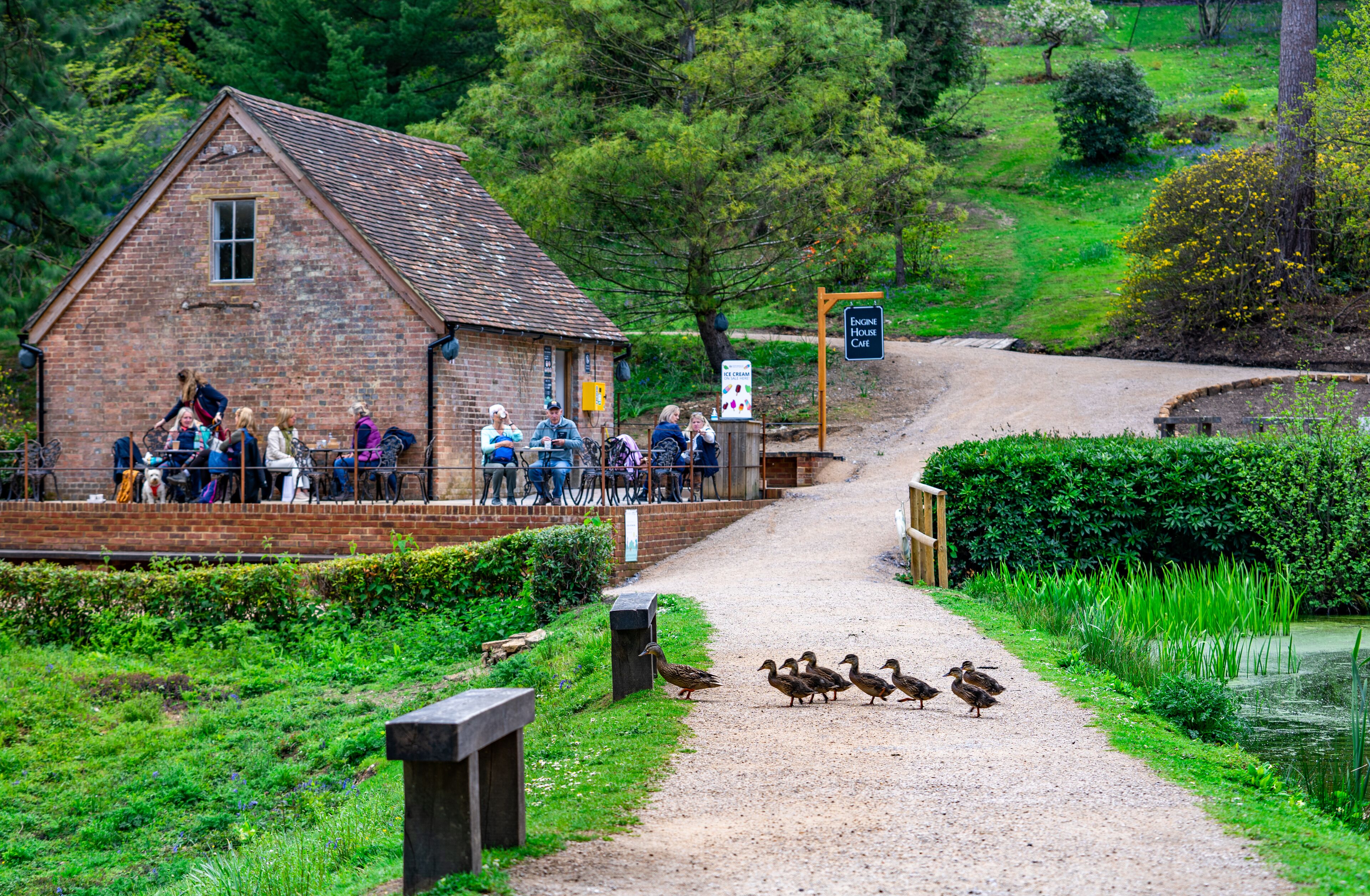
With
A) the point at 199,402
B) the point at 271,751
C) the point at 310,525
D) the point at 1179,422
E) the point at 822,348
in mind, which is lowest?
the point at 271,751

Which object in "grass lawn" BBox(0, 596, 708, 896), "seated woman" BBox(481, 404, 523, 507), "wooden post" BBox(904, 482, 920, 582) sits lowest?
"grass lawn" BBox(0, 596, 708, 896)

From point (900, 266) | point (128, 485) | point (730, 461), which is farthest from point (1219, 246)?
point (128, 485)

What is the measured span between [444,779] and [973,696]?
4344 mm

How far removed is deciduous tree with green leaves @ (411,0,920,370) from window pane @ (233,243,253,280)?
738 cm

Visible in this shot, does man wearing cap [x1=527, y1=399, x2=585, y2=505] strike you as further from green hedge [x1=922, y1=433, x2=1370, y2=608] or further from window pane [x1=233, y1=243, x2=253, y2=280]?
window pane [x1=233, y1=243, x2=253, y2=280]

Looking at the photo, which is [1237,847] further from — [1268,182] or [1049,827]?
[1268,182]

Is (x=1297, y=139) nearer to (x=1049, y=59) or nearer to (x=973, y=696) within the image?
(x=973, y=696)

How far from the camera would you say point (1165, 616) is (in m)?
11.8

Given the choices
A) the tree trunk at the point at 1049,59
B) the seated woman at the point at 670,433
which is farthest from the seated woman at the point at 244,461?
the tree trunk at the point at 1049,59

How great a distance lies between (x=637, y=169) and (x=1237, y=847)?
23421mm

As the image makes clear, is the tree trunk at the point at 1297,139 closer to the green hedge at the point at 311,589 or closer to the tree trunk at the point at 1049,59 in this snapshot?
the green hedge at the point at 311,589

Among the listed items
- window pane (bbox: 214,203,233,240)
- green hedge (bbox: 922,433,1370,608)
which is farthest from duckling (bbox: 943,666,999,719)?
window pane (bbox: 214,203,233,240)

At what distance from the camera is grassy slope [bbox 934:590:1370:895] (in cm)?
501

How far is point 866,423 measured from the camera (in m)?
28.6
